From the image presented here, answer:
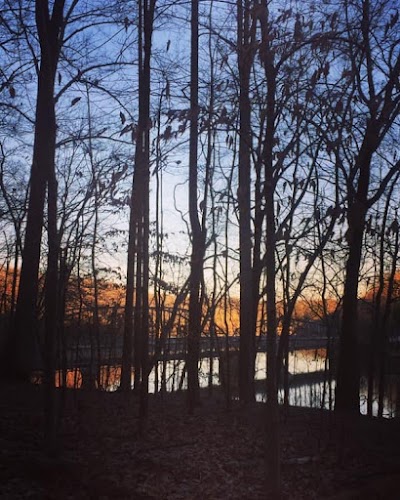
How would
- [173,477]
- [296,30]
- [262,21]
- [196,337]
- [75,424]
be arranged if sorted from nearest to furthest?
[296,30]
[262,21]
[173,477]
[75,424]
[196,337]

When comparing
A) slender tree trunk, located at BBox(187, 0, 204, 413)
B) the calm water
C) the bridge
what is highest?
slender tree trunk, located at BBox(187, 0, 204, 413)

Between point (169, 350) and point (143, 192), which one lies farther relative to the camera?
point (169, 350)

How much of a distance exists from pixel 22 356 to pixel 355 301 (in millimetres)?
7886

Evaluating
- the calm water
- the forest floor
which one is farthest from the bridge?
the forest floor

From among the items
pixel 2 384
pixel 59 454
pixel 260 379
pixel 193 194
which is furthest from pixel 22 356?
pixel 260 379

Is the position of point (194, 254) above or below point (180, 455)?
above

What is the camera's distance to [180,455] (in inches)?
315

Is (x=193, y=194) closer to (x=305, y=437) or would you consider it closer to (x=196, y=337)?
(x=196, y=337)

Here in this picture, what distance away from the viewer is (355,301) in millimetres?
12852

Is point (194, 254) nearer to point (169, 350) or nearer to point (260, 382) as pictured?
point (169, 350)

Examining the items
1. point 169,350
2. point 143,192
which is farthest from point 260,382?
point 143,192

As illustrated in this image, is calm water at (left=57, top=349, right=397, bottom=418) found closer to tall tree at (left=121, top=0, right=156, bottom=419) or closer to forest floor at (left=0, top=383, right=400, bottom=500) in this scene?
forest floor at (left=0, top=383, right=400, bottom=500)

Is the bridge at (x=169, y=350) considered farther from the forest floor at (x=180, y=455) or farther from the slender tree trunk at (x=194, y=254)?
the forest floor at (x=180, y=455)

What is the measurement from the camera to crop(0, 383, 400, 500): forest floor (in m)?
6.43
